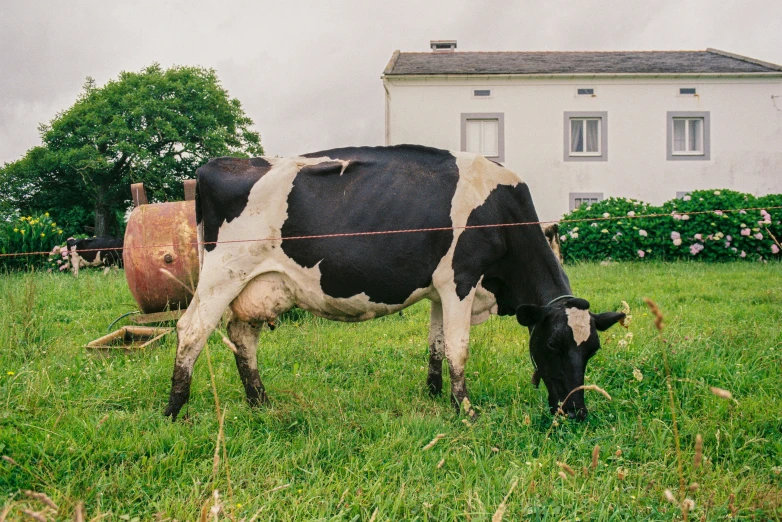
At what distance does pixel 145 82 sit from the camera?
1318 inches

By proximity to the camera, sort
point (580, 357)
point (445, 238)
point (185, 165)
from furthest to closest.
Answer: point (185, 165) < point (445, 238) < point (580, 357)

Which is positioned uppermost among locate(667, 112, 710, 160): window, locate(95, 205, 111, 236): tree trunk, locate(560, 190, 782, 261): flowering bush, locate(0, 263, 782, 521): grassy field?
locate(667, 112, 710, 160): window

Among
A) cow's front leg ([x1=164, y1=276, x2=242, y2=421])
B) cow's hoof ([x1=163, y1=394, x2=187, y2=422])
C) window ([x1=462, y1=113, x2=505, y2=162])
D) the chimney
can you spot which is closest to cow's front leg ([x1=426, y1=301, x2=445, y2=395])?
cow's front leg ([x1=164, y1=276, x2=242, y2=421])

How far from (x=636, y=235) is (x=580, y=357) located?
1081 centimetres

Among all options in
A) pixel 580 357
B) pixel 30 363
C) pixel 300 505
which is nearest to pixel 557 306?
pixel 580 357

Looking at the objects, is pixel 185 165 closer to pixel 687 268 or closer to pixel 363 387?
pixel 687 268

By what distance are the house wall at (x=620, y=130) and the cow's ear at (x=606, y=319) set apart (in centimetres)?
1809

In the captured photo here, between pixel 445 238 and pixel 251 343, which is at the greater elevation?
pixel 445 238

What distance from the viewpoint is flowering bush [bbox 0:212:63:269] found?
45.0 ft

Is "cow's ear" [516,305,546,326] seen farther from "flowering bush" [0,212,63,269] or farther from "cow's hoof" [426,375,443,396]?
"flowering bush" [0,212,63,269]

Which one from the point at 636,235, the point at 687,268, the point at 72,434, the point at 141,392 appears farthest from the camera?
the point at 636,235

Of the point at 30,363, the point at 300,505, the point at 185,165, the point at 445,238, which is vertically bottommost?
the point at 300,505

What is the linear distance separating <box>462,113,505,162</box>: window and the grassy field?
53.8 ft

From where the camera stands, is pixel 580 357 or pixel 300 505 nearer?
pixel 300 505
